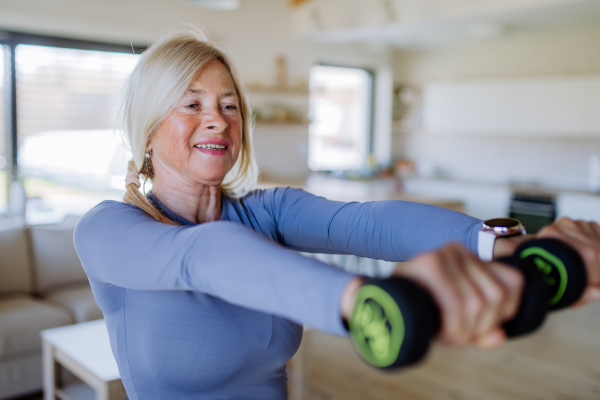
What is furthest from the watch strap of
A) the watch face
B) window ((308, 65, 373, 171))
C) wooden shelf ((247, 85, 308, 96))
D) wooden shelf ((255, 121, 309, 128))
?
window ((308, 65, 373, 171))

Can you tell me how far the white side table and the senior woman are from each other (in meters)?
1.11

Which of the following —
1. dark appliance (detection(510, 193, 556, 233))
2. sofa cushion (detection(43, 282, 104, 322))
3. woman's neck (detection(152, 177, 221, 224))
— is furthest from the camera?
dark appliance (detection(510, 193, 556, 233))

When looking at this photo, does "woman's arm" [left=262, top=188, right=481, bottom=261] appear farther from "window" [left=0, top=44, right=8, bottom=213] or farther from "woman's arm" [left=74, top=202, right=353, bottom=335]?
"window" [left=0, top=44, right=8, bottom=213]

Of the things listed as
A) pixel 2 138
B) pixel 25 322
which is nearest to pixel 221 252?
pixel 25 322

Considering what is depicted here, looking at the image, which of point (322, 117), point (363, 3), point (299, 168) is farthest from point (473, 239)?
point (322, 117)

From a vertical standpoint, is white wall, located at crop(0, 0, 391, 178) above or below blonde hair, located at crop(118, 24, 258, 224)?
above

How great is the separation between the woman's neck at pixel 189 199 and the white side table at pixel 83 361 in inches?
45.2

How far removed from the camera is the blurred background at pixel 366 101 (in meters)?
4.53

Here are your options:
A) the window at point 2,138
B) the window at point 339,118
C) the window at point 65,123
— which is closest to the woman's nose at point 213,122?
the window at point 65,123

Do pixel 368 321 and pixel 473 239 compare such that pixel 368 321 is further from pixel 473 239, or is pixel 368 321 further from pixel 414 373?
pixel 414 373

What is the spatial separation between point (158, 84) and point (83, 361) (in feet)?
5.24

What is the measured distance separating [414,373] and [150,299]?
268 centimetres

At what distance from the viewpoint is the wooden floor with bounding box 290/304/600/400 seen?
9.81ft

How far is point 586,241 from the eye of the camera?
26.0 inches
